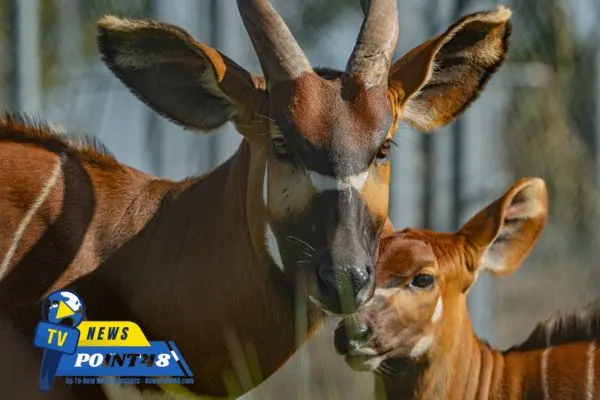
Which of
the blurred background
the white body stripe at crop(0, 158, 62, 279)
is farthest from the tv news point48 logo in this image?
the blurred background

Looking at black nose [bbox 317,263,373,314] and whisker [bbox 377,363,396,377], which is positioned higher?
black nose [bbox 317,263,373,314]

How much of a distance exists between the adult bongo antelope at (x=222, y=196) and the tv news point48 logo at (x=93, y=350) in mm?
30

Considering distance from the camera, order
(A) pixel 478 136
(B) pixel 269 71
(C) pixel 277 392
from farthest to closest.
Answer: (A) pixel 478 136
(C) pixel 277 392
(B) pixel 269 71

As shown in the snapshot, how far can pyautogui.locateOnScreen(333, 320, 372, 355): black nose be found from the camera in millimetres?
4277

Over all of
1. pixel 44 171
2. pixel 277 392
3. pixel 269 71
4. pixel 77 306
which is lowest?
pixel 277 392

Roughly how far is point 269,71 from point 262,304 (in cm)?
63

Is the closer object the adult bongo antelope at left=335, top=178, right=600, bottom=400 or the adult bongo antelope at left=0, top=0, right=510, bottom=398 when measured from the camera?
the adult bongo antelope at left=0, top=0, right=510, bottom=398

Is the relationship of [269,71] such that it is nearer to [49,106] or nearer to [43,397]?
[43,397]

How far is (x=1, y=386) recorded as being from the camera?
3.62m

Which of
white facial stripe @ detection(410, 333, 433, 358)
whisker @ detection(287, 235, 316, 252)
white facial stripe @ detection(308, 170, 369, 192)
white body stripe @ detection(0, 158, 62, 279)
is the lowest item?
white facial stripe @ detection(410, 333, 433, 358)

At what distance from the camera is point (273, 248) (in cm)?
354

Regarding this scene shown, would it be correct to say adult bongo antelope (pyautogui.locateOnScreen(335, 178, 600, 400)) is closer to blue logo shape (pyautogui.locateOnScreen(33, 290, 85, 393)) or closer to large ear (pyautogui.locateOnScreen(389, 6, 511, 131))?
large ear (pyautogui.locateOnScreen(389, 6, 511, 131))

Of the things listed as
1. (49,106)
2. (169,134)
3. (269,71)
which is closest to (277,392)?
(169,134)

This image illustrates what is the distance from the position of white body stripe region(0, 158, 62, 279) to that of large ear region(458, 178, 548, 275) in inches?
63.3
